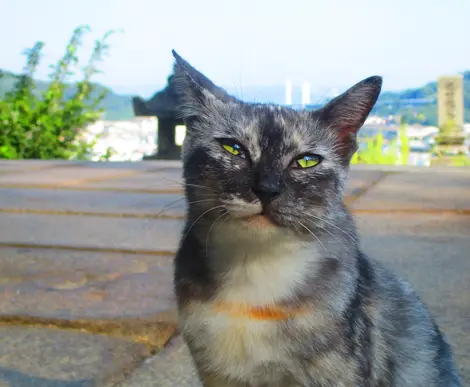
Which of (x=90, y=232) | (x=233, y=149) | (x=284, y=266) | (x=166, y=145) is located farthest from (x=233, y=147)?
(x=166, y=145)

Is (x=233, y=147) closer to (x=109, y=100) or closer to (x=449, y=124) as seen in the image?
(x=109, y=100)

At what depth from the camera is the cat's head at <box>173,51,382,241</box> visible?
1.35m

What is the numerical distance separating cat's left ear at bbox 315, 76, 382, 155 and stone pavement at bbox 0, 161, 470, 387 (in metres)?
0.44

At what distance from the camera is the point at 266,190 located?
4.36 ft

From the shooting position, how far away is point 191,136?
1596 mm

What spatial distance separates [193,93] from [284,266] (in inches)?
19.8

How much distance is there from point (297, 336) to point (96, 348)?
0.80 meters

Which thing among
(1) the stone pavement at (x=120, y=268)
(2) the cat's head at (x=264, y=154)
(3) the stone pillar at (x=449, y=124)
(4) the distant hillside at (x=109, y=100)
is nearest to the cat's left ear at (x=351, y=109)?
(2) the cat's head at (x=264, y=154)

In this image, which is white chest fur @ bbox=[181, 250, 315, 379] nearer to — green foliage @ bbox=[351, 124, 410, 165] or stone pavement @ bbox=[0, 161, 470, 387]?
stone pavement @ bbox=[0, 161, 470, 387]

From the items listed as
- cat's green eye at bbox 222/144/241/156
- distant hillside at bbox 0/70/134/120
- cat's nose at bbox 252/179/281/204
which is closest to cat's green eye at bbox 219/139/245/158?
cat's green eye at bbox 222/144/241/156

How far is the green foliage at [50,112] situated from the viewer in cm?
811

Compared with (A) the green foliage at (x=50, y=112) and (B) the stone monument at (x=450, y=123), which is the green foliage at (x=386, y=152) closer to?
(B) the stone monument at (x=450, y=123)

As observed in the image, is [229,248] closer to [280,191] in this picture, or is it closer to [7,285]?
[280,191]

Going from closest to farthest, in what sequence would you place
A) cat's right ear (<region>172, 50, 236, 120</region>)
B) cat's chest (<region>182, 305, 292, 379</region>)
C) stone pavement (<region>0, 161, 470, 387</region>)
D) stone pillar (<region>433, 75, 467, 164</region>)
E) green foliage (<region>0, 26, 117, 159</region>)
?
cat's chest (<region>182, 305, 292, 379</region>), cat's right ear (<region>172, 50, 236, 120</region>), stone pavement (<region>0, 161, 470, 387</region>), green foliage (<region>0, 26, 117, 159</region>), stone pillar (<region>433, 75, 467, 164</region>)
